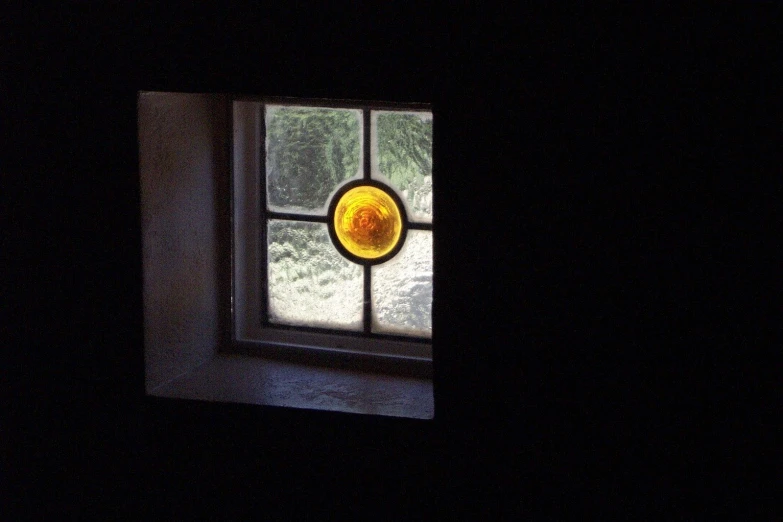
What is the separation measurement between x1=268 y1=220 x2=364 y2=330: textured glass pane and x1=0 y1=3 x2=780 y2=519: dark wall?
0.91ft

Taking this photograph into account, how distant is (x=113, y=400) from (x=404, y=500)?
537mm

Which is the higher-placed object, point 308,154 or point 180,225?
point 308,154

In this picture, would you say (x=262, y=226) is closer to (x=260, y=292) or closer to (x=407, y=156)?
(x=260, y=292)

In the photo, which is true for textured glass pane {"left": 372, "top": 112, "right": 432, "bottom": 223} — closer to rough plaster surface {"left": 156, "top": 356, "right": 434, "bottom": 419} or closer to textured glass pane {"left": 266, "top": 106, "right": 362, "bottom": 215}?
textured glass pane {"left": 266, "top": 106, "right": 362, "bottom": 215}

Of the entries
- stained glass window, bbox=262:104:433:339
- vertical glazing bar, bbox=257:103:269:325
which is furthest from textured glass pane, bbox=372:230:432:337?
vertical glazing bar, bbox=257:103:269:325

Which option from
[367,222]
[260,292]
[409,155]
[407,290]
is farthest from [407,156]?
[260,292]

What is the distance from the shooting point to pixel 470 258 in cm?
152

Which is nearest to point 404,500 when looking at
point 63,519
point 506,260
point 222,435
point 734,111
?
point 222,435

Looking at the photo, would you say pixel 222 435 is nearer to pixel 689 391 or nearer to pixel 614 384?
pixel 614 384

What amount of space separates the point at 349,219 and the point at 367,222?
0.14 feet

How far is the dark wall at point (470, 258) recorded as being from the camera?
4.67 ft

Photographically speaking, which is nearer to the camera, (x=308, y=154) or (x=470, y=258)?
(x=470, y=258)

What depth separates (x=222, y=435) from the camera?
66.3 inches

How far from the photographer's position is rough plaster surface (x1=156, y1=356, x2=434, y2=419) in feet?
5.41
